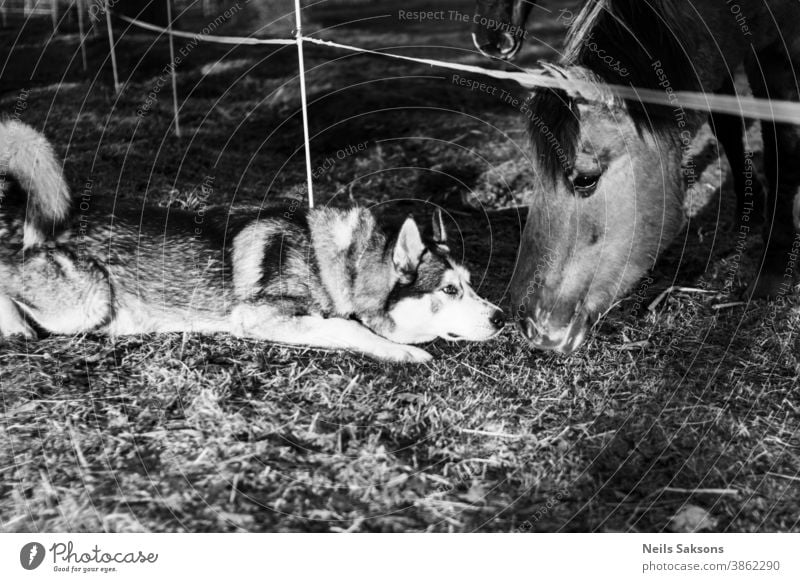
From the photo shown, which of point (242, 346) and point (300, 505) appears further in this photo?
point (242, 346)

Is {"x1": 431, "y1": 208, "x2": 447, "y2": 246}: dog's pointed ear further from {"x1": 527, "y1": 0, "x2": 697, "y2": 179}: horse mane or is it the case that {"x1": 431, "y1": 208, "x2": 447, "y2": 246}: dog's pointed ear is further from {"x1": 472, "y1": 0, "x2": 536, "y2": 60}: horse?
{"x1": 472, "y1": 0, "x2": 536, "y2": 60}: horse

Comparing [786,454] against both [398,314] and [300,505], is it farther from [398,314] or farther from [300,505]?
[300,505]

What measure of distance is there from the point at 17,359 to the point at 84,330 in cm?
35

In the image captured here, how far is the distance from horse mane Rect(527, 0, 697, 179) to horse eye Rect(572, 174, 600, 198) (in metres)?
0.08

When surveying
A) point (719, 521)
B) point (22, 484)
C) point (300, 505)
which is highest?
point (719, 521)

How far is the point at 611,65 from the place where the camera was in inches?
143

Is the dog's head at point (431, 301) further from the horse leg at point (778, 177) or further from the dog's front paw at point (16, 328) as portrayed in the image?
the dog's front paw at point (16, 328)

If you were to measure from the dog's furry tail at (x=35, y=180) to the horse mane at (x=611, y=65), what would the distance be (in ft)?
8.23

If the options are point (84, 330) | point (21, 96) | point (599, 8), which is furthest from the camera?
point (21, 96)

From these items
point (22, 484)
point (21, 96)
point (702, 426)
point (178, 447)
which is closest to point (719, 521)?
point (702, 426)

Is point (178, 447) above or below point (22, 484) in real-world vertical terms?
above

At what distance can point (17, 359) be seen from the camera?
3.79m
